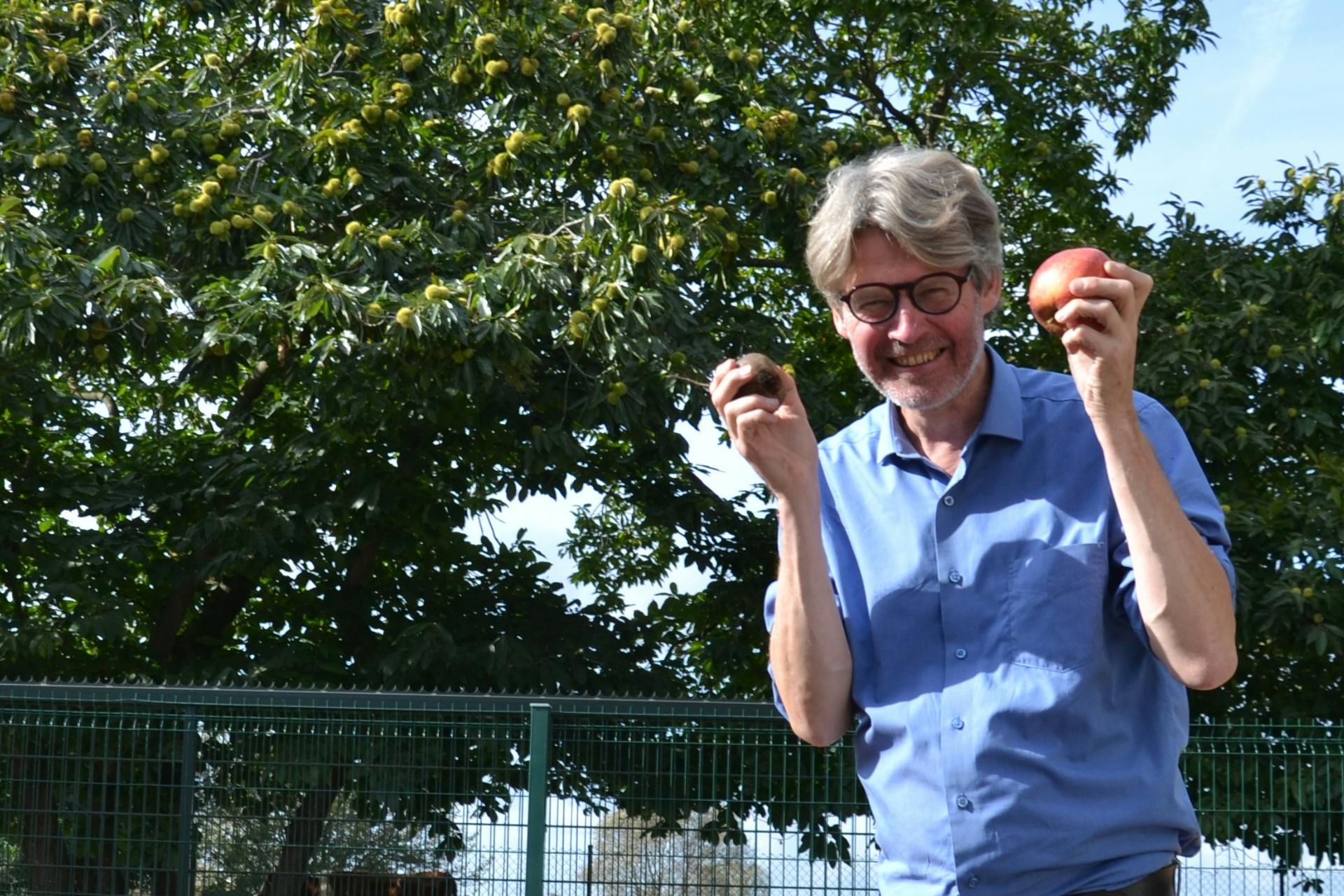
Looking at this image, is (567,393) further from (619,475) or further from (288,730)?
(288,730)

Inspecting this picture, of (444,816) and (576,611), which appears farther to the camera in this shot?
(576,611)

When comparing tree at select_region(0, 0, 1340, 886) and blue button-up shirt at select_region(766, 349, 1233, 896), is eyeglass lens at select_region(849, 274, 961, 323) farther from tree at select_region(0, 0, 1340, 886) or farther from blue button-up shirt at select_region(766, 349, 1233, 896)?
tree at select_region(0, 0, 1340, 886)

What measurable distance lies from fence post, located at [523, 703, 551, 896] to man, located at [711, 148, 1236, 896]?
5.17 metres

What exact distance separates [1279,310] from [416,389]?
5.63 m

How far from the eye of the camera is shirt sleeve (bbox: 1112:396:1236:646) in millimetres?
1741

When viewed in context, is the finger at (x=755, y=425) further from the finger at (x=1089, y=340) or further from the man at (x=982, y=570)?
the finger at (x=1089, y=340)

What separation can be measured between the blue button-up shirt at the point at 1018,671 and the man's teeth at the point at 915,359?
10cm

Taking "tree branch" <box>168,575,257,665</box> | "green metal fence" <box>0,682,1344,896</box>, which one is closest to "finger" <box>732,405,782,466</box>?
"green metal fence" <box>0,682,1344,896</box>

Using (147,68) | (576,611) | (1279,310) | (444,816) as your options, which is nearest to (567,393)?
(576,611)

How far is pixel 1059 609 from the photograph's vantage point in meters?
1.76

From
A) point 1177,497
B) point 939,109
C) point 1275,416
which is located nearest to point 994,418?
point 1177,497

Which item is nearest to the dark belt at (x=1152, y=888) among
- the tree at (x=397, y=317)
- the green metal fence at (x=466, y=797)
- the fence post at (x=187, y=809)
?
the green metal fence at (x=466, y=797)

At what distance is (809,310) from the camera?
1187 centimetres

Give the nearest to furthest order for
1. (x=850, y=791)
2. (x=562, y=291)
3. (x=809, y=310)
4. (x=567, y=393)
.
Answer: (x=850, y=791) → (x=562, y=291) → (x=567, y=393) → (x=809, y=310)
